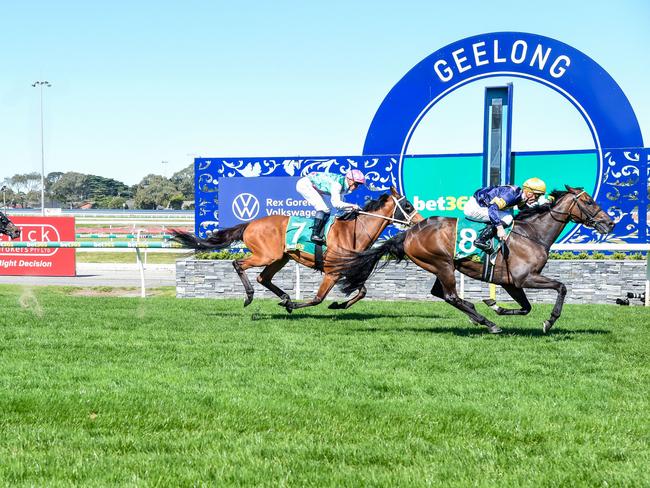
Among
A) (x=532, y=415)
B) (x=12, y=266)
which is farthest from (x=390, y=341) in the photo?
(x=12, y=266)

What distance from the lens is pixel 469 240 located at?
780 centimetres

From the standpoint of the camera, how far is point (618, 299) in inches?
454

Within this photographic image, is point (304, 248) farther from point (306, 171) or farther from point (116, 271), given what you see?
point (116, 271)

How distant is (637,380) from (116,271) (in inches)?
634

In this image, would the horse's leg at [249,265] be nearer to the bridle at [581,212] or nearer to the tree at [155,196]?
the bridle at [581,212]

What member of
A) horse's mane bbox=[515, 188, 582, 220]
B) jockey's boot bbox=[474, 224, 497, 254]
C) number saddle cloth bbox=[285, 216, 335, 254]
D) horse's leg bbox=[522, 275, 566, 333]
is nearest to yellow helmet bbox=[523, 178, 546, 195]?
horse's mane bbox=[515, 188, 582, 220]

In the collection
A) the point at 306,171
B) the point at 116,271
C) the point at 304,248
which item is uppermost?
the point at 306,171

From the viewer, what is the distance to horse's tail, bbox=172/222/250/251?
32.2 feet

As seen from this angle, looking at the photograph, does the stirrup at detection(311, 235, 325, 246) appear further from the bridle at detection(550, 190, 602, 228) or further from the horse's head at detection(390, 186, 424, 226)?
the bridle at detection(550, 190, 602, 228)

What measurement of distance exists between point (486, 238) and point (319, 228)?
222cm

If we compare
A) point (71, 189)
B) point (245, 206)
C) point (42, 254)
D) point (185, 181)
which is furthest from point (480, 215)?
point (71, 189)

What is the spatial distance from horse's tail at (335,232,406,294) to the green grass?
1.74ft

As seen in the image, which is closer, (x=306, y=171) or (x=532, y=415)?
(x=532, y=415)

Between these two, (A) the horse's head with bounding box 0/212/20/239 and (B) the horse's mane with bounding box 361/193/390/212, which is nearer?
(B) the horse's mane with bounding box 361/193/390/212
